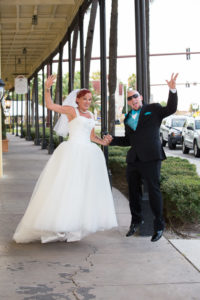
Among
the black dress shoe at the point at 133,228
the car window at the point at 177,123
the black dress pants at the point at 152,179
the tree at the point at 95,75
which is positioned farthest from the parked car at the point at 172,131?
the tree at the point at 95,75

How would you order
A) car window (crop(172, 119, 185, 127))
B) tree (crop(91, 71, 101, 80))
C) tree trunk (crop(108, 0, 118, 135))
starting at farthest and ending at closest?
tree (crop(91, 71, 101, 80)) → car window (crop(172, 119, 185, 127)) → tree trunk (crop(108, 0, 118, 135))

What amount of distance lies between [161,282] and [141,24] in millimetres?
3715

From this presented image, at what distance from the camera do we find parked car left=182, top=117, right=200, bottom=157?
2202 cm

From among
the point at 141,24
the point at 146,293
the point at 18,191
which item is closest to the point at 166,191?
the point at 141,24

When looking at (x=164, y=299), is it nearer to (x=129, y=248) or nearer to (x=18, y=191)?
(x=129, y=248)

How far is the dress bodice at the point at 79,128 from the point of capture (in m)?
6.31

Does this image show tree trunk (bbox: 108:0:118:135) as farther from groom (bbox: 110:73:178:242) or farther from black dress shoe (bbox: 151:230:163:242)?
black dress shoe (bbox: 151:230:163:242)

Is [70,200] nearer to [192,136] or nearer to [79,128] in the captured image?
[79,128]

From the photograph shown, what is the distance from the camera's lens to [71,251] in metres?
5.76

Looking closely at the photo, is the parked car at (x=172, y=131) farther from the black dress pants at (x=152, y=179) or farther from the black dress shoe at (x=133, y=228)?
the black dress pants at (x=152, y=179)

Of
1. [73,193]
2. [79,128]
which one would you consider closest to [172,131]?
[79,128]

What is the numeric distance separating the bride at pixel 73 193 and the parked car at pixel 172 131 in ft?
69.0

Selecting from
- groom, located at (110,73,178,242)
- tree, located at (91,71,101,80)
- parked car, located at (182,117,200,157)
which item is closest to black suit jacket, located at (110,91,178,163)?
groom, located at (110,73,178,242)

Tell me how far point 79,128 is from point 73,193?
84 cm
